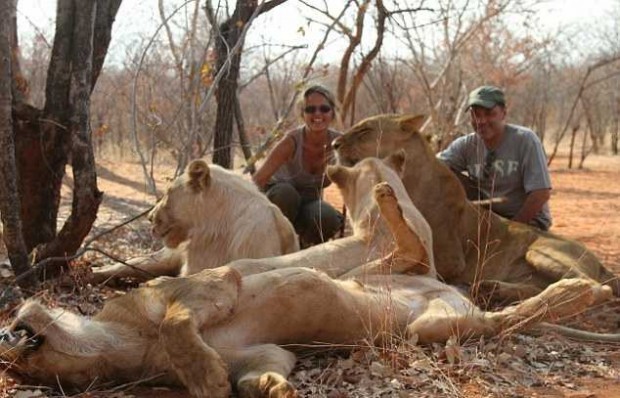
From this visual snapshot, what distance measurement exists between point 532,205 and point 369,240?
2234 millimetres

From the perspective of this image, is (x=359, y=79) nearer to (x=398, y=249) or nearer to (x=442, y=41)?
(x=398, y=249)

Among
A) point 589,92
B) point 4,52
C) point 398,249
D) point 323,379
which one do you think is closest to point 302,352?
point 323,379

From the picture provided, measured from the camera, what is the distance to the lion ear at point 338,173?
4.47 metres

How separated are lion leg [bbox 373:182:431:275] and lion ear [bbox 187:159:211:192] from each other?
3.52 feet

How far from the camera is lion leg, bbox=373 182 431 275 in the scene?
11.8 ft

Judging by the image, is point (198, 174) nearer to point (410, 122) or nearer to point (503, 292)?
point (410, 122)

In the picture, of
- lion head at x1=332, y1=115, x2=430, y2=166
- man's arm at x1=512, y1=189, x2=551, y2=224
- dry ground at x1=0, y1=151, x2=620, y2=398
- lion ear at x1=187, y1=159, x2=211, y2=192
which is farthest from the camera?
man's arm at x1=512, y1=189, x2=551, y2=224

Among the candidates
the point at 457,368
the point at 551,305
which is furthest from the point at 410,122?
the point at 457,368

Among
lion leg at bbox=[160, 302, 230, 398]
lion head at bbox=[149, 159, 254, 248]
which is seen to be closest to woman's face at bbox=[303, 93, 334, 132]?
lion head at bbox=[149, 159, 254, 248]

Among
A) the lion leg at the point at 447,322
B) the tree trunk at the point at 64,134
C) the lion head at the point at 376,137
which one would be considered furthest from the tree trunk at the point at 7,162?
the lion head at the point at 376,137

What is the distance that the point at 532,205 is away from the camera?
5.77 metres

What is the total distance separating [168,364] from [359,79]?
252 inches

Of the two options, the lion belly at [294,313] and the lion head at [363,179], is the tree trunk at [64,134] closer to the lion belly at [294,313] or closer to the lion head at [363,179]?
the lion head at [363,179]

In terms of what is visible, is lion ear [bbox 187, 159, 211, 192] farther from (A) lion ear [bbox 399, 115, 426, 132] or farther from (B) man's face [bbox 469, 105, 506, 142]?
(B) man's face [bbox 469, 105, 506, 142]
